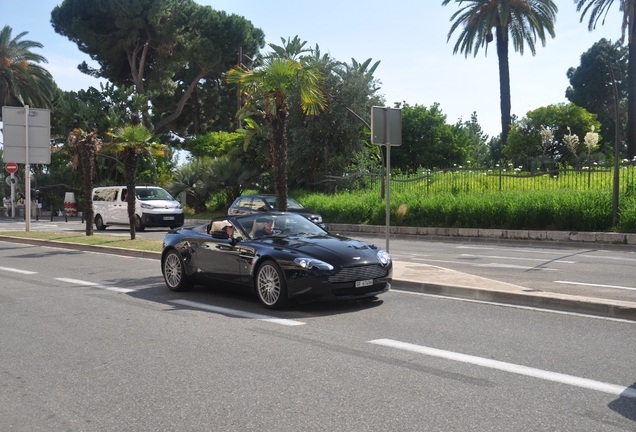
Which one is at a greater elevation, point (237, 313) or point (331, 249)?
point (331, 249)

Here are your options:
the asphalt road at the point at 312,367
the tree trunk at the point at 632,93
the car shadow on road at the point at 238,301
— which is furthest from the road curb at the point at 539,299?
the tree trunk at the point at 632,93

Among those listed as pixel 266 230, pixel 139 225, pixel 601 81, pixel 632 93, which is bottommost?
pixel 139 225

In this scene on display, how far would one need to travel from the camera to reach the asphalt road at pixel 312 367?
14.9 feet

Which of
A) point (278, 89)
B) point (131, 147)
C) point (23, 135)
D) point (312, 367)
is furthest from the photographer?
point (23, 135)

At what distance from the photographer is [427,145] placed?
5134 cm

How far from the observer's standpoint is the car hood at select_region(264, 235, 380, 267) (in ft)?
28.3

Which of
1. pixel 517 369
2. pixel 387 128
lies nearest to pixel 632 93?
pixel 387 128

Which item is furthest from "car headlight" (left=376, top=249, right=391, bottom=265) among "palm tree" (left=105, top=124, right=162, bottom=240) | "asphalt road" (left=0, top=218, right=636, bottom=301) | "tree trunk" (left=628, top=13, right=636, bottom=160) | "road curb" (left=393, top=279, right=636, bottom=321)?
"tree trunk" (left=628, top=13, right=636, bottom=160)

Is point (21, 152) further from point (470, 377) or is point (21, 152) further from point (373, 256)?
point (470, 377)

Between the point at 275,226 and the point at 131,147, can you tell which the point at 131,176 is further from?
the point at 275,226

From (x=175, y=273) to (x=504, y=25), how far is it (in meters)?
33.7

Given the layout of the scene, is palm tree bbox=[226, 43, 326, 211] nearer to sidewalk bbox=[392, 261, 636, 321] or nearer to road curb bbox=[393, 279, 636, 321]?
sidewalk bbox=[392, 261, 636, 321]

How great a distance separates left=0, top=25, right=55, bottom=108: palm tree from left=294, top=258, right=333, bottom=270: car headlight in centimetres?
5004

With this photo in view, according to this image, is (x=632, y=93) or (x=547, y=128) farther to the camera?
(x=547, y=128)
